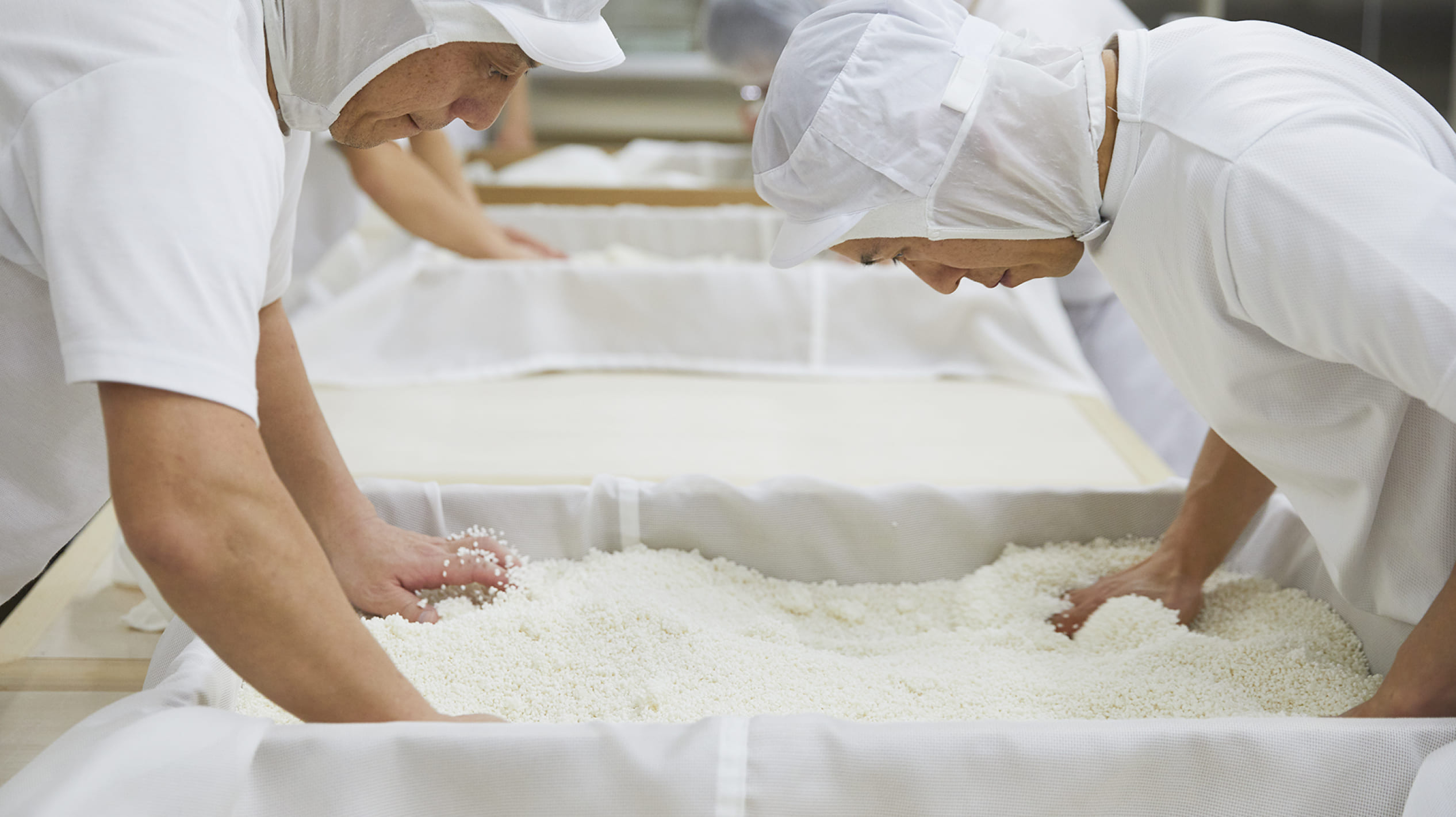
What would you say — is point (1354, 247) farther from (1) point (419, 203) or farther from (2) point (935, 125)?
(1) point (419, 203)

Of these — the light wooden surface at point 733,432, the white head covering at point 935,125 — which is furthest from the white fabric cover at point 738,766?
the light wooden surface at point 733,432

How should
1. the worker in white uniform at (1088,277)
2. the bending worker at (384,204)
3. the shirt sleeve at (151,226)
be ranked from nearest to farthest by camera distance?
the shirt sleeve at (151,226) → the worker in white uniform at (1088,277) → the bending worker at (384,204)

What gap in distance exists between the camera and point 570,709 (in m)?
0.85

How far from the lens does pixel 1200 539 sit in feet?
3.32

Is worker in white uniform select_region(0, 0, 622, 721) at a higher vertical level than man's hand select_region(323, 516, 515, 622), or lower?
higher

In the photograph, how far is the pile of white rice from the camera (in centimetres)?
85

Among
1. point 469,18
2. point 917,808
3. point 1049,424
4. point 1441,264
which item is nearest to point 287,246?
point 469,18

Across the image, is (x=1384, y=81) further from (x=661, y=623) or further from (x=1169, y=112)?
(x=661, y=623)

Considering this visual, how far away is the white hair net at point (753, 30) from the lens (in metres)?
2.19

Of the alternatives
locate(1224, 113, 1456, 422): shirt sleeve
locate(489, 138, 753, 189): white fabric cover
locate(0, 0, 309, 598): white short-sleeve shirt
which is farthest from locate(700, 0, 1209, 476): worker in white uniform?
locate(0, 0, 309, 598): white short-sleeve shirt

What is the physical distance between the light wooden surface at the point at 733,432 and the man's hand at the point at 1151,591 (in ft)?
1.19

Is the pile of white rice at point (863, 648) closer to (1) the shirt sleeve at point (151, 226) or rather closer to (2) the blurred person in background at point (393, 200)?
(1) the shirt sleeve at point (151, 226)

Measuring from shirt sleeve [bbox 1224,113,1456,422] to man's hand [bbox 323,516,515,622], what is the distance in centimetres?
68

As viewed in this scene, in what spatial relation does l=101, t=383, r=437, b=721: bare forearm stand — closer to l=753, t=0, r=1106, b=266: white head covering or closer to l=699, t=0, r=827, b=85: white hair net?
l=753, t=0, r=1106, b=266: white head covering
